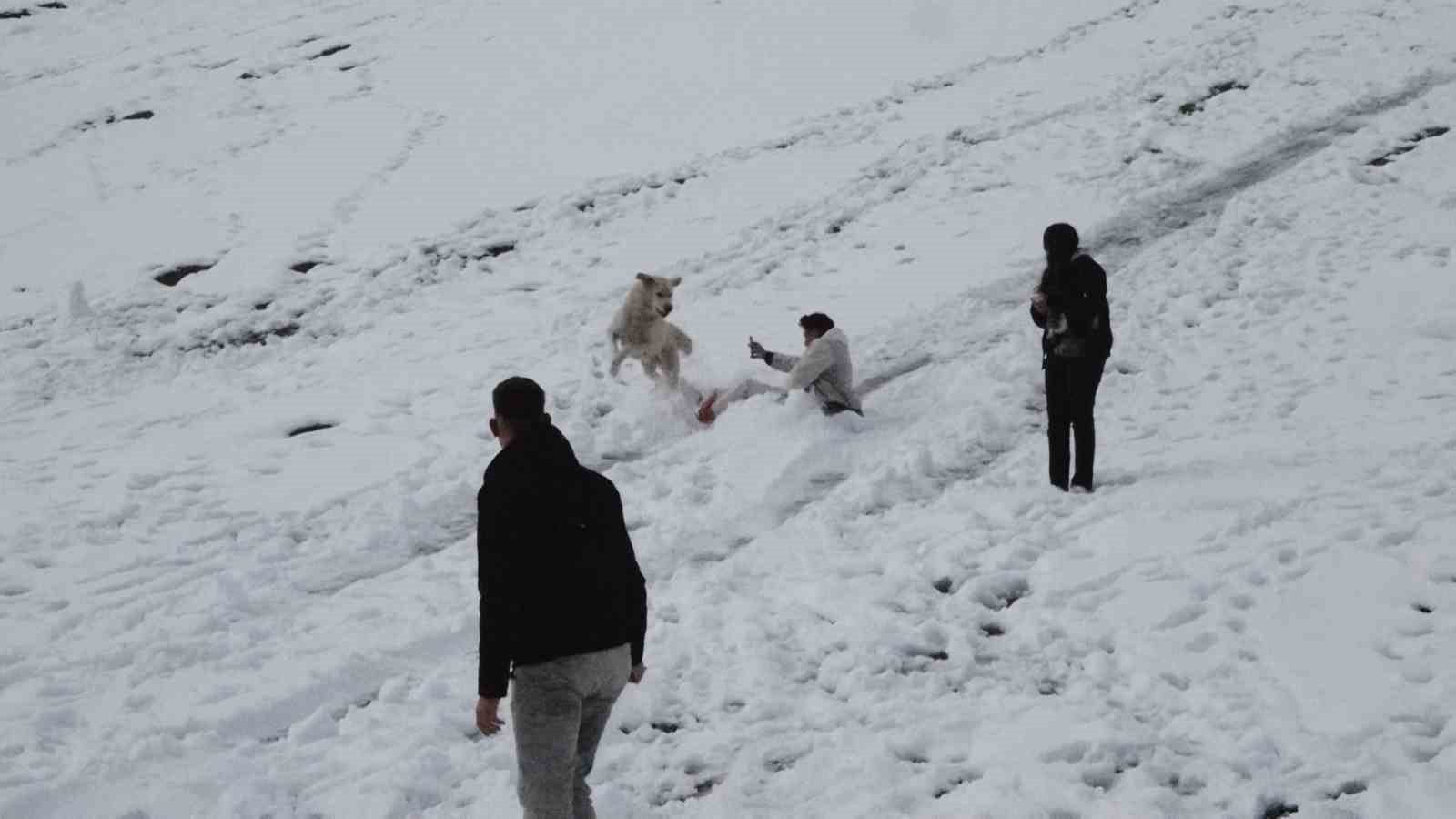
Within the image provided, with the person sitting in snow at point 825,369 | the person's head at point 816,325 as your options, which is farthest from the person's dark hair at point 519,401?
the person's head at point 816,325

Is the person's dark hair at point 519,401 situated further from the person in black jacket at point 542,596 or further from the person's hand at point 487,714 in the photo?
the person's hand at point 487,714

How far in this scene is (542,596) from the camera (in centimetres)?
369

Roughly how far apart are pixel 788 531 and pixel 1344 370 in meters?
5.18

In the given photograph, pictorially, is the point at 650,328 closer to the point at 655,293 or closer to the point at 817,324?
the point at 655,293

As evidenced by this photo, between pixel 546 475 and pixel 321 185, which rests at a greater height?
pixel 546 475

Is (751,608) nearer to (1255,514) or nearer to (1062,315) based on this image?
(1062,315)

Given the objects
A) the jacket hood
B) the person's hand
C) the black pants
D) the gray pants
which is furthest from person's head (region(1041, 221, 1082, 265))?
the person's hand

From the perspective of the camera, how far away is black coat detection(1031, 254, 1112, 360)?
694 centimetres

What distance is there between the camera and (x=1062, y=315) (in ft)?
23.0

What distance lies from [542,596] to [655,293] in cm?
735

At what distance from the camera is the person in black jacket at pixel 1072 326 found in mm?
6938

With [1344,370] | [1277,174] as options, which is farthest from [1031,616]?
[1277,174]

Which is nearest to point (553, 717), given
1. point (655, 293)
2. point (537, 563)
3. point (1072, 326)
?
point (537, 563)

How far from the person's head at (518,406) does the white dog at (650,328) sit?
6.91 meters
